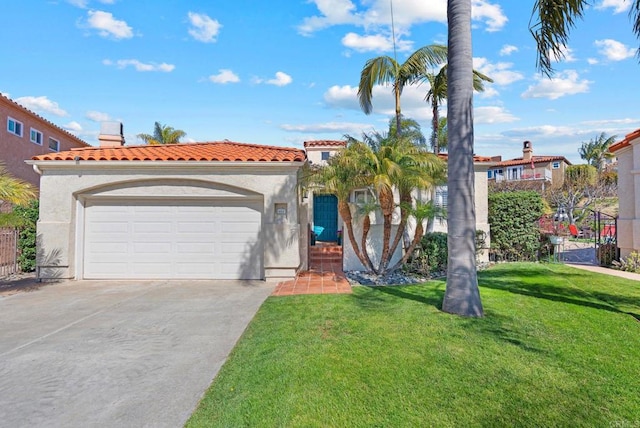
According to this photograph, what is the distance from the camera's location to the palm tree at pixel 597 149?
42875 mm

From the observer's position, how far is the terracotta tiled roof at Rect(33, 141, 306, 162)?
10.5m

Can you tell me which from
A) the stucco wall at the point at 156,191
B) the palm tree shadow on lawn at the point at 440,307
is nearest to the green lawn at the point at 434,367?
the palm tree shadow on lawn at the point at 440,307

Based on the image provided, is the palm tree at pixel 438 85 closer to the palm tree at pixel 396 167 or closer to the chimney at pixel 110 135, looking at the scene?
the palm tree at pixel 396 167

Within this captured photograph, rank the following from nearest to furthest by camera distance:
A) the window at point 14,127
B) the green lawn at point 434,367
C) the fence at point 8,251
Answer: the green lawn at point 434,367, the fence at point 8,251, the window at point 14,127

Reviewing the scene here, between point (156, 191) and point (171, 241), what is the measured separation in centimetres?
168

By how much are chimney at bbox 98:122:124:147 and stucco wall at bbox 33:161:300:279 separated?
4158mm

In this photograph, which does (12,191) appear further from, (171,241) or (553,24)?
(553,24)

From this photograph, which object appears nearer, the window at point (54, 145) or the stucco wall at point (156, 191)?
the stucco wall at point (156, 191)

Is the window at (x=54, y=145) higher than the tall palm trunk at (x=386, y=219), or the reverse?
the window at (x=54, y=145)

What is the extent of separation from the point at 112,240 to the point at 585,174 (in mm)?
39141

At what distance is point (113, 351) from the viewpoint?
17.5 feet

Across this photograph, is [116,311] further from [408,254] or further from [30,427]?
[408,254]

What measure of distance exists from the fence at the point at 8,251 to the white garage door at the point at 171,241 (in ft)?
9.16

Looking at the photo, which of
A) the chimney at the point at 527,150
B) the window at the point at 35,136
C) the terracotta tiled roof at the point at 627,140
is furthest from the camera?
the chimney at the point at 527,150
